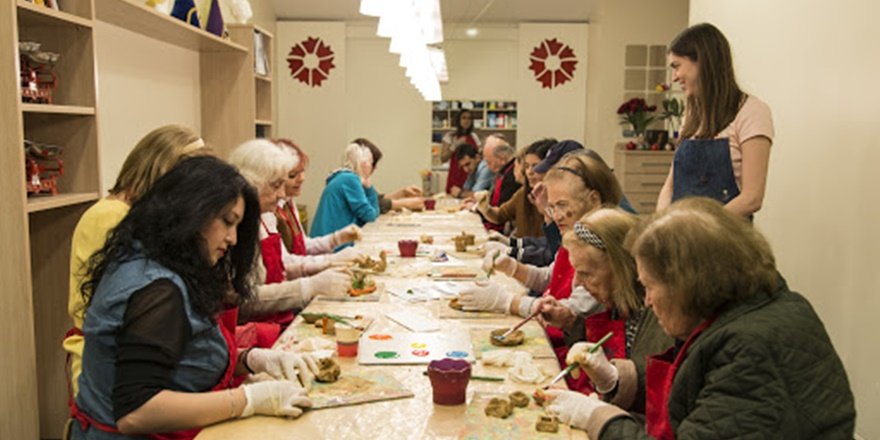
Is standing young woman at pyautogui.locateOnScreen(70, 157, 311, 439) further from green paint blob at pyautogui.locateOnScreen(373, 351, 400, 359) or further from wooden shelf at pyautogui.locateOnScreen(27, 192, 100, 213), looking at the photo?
wooden shelf at pyautogui.locateOnScreen(27, 192, 100, 213)

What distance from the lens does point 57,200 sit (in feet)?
10.1

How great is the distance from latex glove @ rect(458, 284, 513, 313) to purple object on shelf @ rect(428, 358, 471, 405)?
0.88m

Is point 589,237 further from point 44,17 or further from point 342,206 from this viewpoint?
point 342,206

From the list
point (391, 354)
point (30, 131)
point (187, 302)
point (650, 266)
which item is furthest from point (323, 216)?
point (650, 266)

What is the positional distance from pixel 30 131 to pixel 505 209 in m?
3.36

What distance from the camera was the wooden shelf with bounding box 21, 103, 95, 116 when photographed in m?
2.85

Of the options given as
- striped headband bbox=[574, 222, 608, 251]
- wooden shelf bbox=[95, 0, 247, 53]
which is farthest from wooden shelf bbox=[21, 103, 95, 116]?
striped headband bbox=[574, 222, 608, 251]

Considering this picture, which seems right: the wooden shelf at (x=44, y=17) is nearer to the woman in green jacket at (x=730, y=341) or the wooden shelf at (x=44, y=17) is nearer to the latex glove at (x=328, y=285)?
the latex glove at (x=328, y=285)

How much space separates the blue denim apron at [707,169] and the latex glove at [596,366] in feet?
3.67

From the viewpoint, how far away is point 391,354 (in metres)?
2.01

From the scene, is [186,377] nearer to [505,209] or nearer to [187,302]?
[187,302]

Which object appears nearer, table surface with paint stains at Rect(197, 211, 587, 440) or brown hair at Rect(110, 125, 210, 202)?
table surface with paint stains at Rect(197, 211, 587, 440)

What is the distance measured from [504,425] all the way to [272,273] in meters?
1.82

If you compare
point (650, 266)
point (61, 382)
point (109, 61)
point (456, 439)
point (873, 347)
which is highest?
point (109, 61)
